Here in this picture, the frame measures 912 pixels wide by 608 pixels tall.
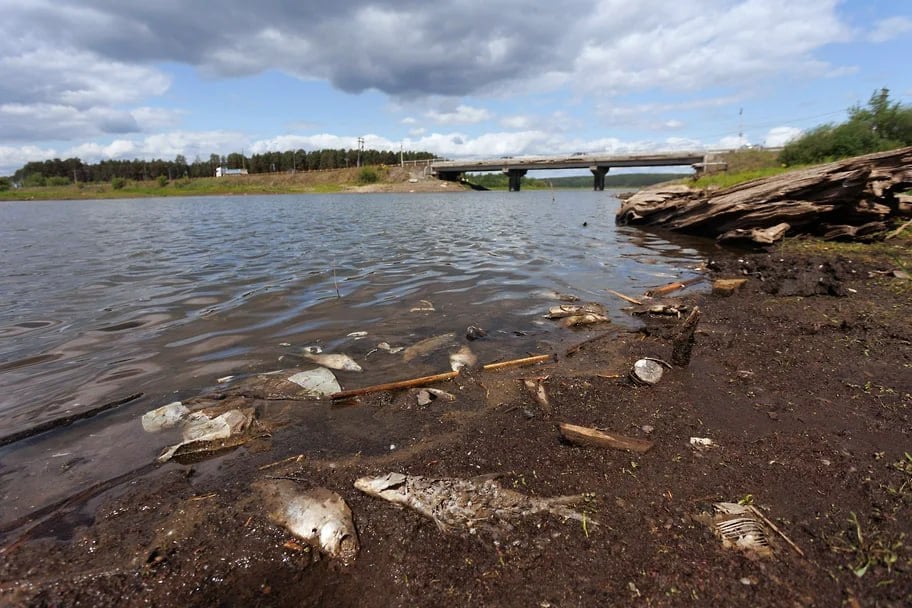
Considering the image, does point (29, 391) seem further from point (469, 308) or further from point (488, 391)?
point (469, 308)

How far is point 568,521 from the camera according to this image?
2686 millimetres

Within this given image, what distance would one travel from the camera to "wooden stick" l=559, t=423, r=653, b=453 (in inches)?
135

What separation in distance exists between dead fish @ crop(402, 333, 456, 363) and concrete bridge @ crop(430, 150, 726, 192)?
67937 millimetres

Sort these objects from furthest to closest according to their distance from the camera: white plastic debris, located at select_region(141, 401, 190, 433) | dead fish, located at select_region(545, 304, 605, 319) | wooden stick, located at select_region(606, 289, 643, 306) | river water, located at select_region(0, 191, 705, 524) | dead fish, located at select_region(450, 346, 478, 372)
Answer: wooden stick, located at select_region(606, 289, 643, 306)
dead fish, located at select_region(545, 304, 605, 319)
dead fish, located at select_region(450, 346, 478, 372)
river water, located at select_region(0, 191, 705, 524)
white plastic debris, located at select_region(141, 401, 190, 433)

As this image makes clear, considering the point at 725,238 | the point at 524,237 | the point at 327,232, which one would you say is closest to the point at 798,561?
the point at 725,238

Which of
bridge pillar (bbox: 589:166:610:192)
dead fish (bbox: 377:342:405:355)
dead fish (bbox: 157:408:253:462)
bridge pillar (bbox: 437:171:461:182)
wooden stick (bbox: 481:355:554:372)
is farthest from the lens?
bridge pillar (bbox: 437:171:461:182)

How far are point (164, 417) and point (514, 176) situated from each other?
10655 centimetres

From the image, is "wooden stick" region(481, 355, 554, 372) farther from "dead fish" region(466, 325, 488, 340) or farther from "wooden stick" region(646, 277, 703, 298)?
"wooden stick" region(646, 277, 703, 298)

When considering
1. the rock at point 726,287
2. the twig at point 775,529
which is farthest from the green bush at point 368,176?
the twig at point 775,529

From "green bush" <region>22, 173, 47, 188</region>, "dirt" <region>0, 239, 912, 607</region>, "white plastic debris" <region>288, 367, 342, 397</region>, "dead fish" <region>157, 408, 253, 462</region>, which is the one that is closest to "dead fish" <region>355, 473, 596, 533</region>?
"dirt" <region>0, 239, 912, 607</region>

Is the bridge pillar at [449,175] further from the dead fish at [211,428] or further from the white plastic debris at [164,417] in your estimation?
the dead fish at [211,428]

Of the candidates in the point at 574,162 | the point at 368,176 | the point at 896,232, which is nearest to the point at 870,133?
the point at 896,232

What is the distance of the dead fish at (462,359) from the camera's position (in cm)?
556

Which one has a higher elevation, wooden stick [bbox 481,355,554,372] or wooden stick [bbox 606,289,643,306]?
wooden stick [bbox 606,289,643,306]
